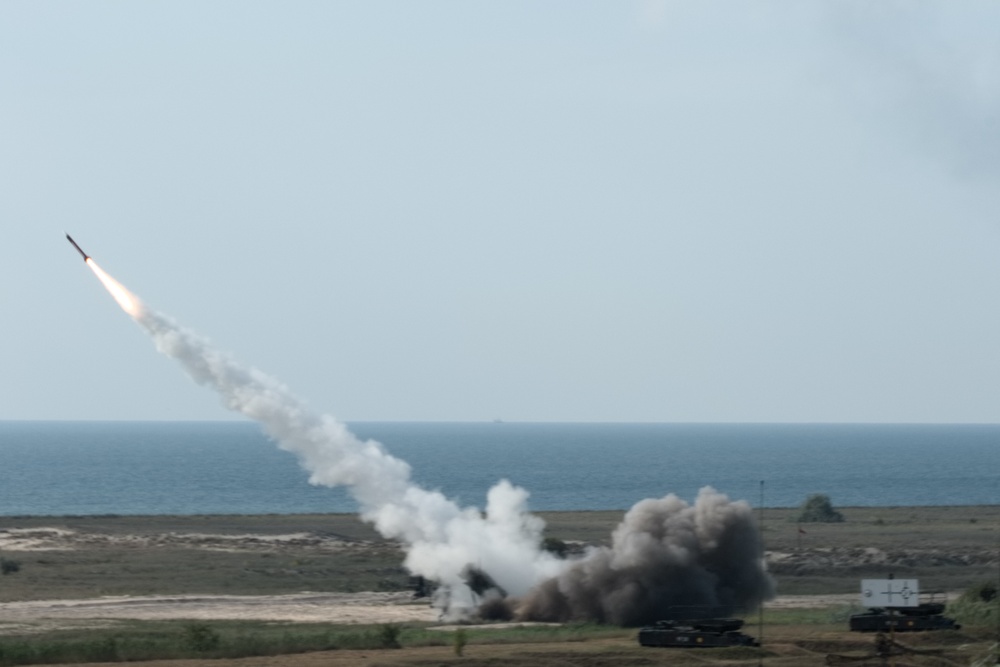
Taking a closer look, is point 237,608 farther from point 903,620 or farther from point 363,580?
point 903,620

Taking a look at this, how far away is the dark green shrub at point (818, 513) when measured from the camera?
108m

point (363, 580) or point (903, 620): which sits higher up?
point (903, 620)

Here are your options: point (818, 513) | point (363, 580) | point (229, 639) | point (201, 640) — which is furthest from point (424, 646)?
point (818, 513)

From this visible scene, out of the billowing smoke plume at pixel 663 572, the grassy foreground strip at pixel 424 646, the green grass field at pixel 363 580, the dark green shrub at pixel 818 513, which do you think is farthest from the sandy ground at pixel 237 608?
the dark green shrub at pixel 818 513

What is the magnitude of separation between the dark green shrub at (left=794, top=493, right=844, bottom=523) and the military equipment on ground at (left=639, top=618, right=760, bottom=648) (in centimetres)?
5950

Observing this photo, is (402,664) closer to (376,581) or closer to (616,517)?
(376,581)

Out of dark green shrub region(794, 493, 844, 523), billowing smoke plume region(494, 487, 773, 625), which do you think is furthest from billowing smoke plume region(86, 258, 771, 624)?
dark green shrub region(794, 493, 844, 523)

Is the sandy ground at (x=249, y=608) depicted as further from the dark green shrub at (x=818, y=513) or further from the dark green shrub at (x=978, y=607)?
the dark green shrub at (x=818, y=513)

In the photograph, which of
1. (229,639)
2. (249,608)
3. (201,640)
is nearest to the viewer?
(201,640)

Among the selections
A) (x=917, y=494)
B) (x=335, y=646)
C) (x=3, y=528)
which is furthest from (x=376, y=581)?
(x=917, y=494)

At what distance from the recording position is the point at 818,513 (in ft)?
357

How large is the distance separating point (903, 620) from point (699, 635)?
6413mm

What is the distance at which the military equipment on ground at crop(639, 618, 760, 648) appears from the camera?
4772cm

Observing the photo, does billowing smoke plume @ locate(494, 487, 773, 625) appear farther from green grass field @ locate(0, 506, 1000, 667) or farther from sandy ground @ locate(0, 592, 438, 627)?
sandy ground @ locate(0, 592, 438, 627)
